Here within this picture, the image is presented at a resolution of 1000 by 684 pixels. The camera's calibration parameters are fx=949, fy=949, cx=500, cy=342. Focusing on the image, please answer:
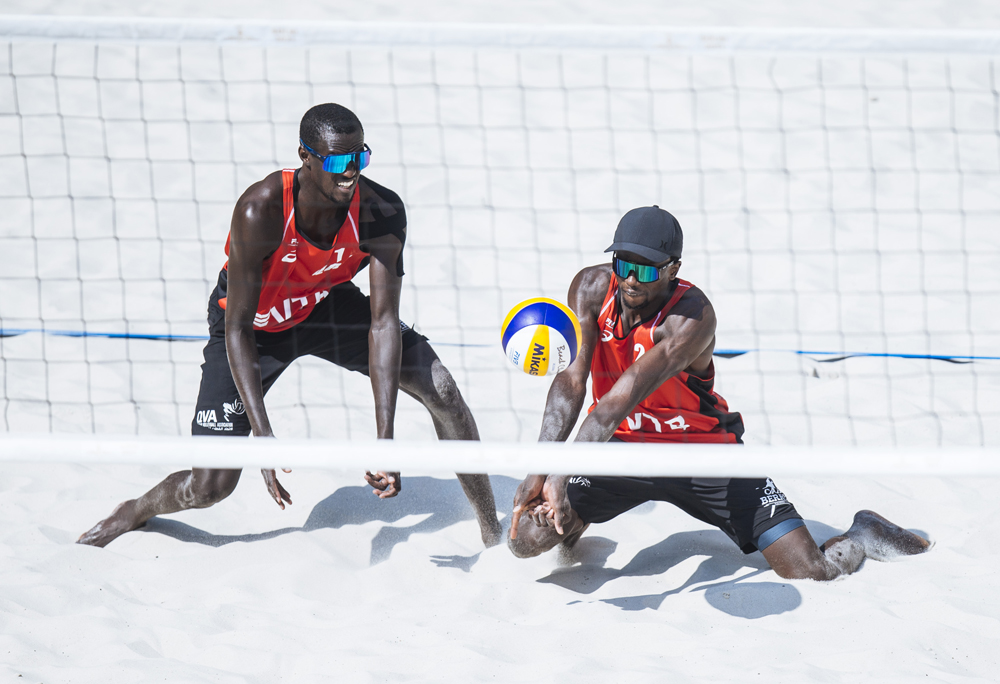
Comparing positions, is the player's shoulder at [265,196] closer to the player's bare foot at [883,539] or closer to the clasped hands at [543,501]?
the clasped hands at [543,501]

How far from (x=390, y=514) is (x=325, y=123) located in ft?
5.60

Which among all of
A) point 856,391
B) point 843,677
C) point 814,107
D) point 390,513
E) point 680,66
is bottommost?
point 843,677

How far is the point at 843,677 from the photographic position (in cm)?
264

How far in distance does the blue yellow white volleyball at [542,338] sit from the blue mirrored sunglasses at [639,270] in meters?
0.23

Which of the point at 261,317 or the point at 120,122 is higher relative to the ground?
the point at 120,122

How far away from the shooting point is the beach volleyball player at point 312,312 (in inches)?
122

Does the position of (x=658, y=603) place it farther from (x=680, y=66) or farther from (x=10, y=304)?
(x=680, y=66)

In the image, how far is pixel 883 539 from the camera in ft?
11.4

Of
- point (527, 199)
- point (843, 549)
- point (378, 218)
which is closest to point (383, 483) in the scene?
point (378, 218)

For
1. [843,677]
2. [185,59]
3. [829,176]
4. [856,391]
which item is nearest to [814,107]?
[829,176]

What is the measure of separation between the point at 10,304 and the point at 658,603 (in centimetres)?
399

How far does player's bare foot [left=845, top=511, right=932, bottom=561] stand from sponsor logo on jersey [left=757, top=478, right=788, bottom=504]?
34cm

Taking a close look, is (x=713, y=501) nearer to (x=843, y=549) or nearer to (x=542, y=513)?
(x=843, y=549)

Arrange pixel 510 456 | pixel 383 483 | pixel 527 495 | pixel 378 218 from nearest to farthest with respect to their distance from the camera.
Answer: pixel 510 456 → pixel 383 483 → pixel 527 495 → pixel 378 218
